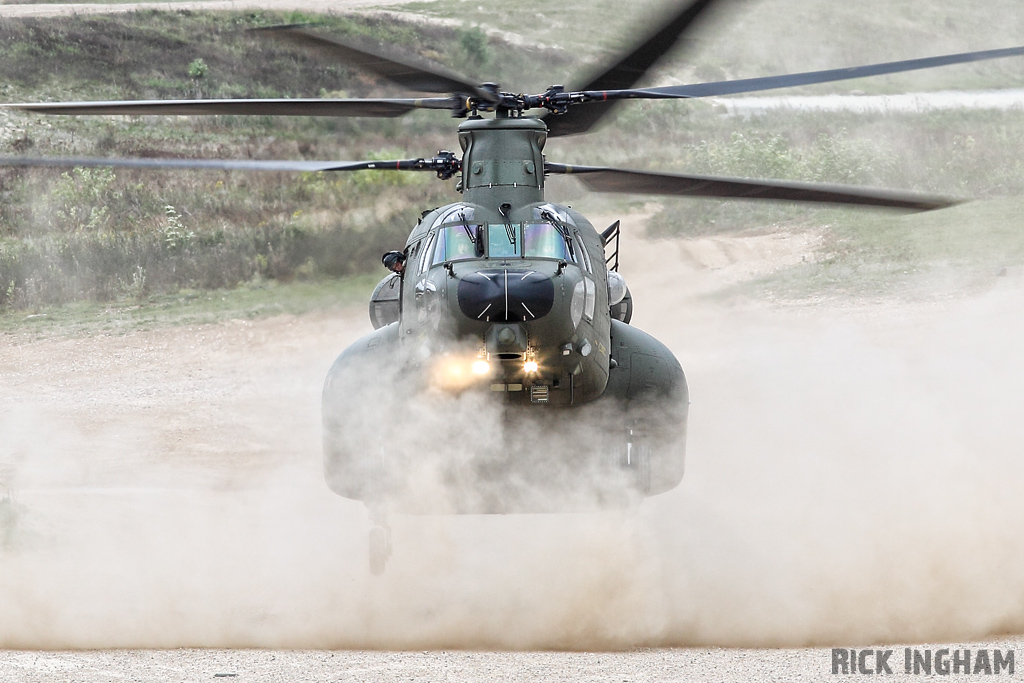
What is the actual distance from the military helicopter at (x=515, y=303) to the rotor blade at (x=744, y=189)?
2 centimetres

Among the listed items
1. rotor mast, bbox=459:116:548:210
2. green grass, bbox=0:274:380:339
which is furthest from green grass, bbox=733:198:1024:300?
rotor mast, bbox=459:116:548:210

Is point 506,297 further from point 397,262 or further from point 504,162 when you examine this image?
point 504,162

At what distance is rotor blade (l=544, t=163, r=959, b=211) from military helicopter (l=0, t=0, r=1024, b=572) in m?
0.02

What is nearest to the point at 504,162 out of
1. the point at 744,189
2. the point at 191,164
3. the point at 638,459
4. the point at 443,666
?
the point at 744,189

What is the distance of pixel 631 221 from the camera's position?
75.2 feet

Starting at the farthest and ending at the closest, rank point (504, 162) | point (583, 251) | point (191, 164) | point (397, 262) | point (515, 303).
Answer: point (504, 162)
point (397, 262)
point (191, 164)
point (583, 251)
point (515, 303)

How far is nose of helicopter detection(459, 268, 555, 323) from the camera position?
8.70 meters

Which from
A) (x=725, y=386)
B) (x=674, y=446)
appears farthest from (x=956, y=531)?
(x=725, y=386)

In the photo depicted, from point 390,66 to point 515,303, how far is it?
2.53 meters

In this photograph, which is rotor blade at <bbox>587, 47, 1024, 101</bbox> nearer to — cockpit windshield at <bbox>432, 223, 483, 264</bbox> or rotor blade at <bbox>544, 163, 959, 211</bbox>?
rotor blade at <bbox>544, 163, 959, 211</bbox>

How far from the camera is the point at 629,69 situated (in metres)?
10.0

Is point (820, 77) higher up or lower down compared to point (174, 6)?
lower down

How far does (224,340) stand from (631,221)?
810 centimetres

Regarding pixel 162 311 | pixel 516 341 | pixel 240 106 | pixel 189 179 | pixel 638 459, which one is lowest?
pixel 638 459
